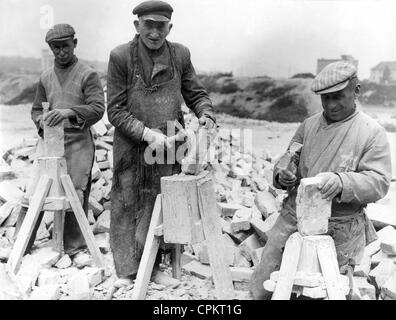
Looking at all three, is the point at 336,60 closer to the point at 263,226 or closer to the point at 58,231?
the point at 263,226

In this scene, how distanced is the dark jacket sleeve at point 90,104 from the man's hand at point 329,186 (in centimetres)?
242

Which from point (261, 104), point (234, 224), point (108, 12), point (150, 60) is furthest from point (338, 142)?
point (261, 104)

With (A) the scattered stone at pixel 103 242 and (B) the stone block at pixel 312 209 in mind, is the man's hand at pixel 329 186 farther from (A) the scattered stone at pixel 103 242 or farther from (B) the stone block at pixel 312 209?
(A) the scattered stone at pixel 103 242

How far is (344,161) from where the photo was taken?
3113mm

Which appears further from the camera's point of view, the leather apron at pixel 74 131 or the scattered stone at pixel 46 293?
the leather apron at pixel 74 131

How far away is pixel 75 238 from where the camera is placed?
468 centimetres

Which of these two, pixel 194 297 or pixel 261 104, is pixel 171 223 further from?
pixel 261 104

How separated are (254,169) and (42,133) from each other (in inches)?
156

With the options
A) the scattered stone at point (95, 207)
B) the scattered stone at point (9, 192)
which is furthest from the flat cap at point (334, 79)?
the scattered stone at point (9, 192)

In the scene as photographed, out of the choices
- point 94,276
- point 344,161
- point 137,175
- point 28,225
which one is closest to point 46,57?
point 28,225

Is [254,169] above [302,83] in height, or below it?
below

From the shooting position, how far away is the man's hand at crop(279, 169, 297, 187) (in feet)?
→ 10.6

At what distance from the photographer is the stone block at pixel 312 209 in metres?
2.73
